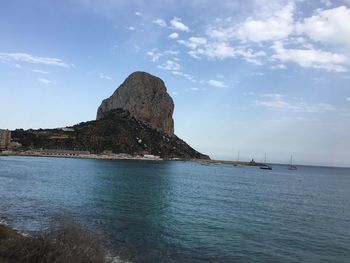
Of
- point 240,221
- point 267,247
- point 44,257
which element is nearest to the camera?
point 44,257

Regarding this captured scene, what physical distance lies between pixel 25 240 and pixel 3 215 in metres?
24.2

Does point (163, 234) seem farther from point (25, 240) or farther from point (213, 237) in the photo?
point (25, 240)

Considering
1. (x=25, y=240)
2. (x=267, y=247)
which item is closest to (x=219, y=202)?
(x=267, y=247)

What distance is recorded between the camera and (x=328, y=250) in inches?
1145

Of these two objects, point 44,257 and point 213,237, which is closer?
point 44,257

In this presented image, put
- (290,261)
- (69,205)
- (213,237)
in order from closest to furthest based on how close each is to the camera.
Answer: (290,261), (213,237), (69,205)

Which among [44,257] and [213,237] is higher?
[44,257]

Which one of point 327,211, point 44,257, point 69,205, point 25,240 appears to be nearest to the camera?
point 44,257

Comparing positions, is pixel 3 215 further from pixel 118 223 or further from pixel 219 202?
pixel 219 202

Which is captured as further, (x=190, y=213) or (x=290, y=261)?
(x=190, y=213)

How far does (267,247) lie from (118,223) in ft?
46.4

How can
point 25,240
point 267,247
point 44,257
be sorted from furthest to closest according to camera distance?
1. point 267,247
2. point 25,240
3. point 44,257

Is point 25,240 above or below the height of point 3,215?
above

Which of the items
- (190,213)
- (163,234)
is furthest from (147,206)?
(163,234)
